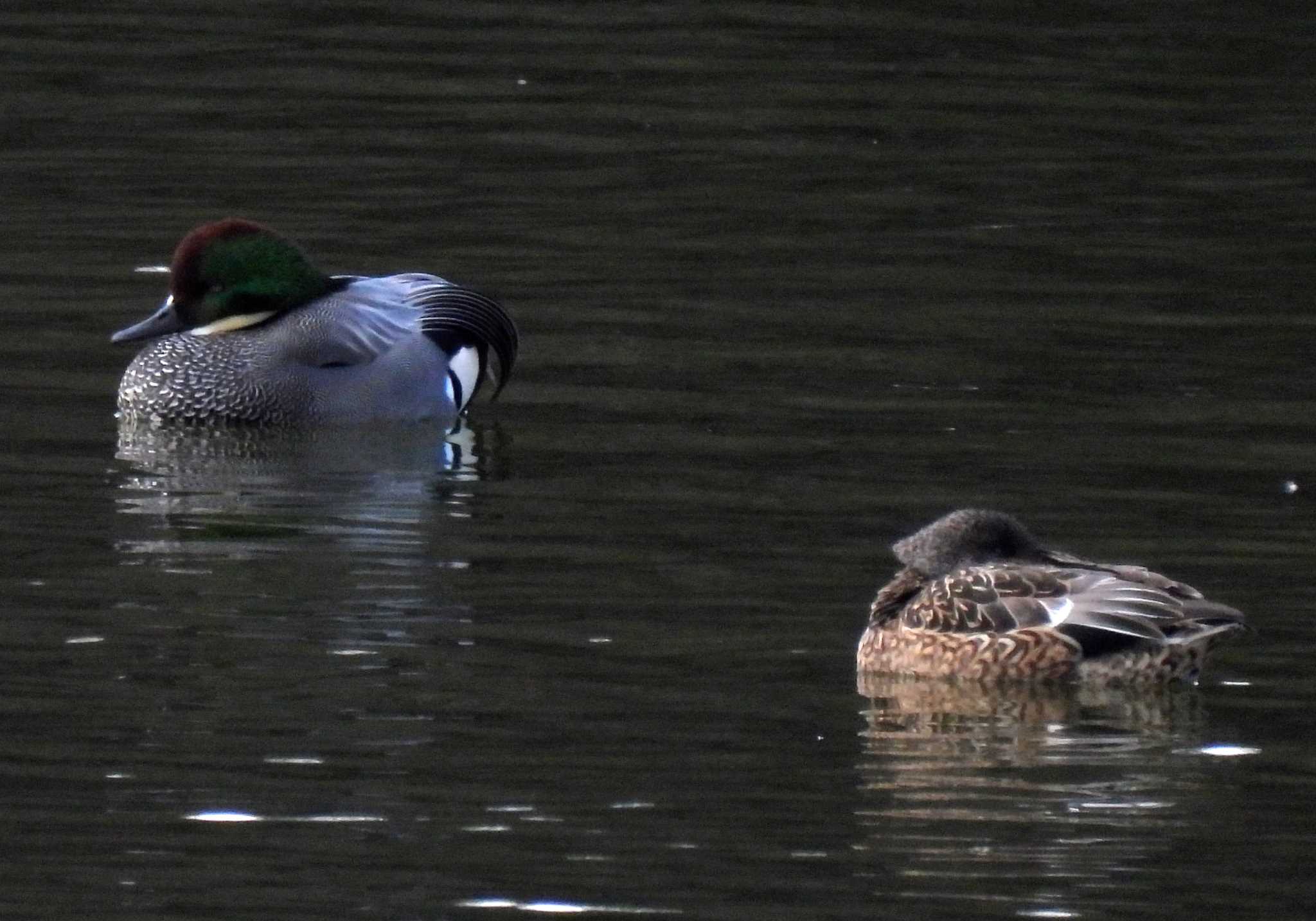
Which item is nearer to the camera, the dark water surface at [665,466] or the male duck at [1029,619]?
the dark water surface at [665,466]

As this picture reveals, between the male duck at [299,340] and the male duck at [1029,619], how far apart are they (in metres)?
4.64

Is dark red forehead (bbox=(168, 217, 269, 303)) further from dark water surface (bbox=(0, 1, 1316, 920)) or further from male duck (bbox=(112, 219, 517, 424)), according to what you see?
dark water surface (bbox=(0, 1, 1316, 920))

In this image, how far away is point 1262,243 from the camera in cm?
1716

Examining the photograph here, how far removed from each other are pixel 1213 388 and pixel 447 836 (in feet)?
21.5

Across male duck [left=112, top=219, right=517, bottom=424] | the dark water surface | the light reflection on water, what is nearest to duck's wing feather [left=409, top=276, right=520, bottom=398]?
male duck [left=112, top=219, right=517, bottom=424]

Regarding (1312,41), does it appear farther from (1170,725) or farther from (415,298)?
(1170,725)

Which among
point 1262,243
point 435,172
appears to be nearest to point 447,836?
point 1262,243

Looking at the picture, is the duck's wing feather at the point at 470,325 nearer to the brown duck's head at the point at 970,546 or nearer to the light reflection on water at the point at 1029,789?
the brown duck's head at the point at 970,546

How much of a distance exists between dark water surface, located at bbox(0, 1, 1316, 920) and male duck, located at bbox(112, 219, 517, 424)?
0.93 feet

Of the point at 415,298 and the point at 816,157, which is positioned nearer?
the point at 415,298

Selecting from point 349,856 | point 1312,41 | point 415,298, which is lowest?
point 349,856

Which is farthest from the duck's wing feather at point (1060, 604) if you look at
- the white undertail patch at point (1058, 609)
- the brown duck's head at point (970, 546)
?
the brown duck's head at point (970, 546)

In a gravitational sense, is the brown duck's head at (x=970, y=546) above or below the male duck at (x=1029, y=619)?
above

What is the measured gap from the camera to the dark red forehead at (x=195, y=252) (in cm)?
1479
